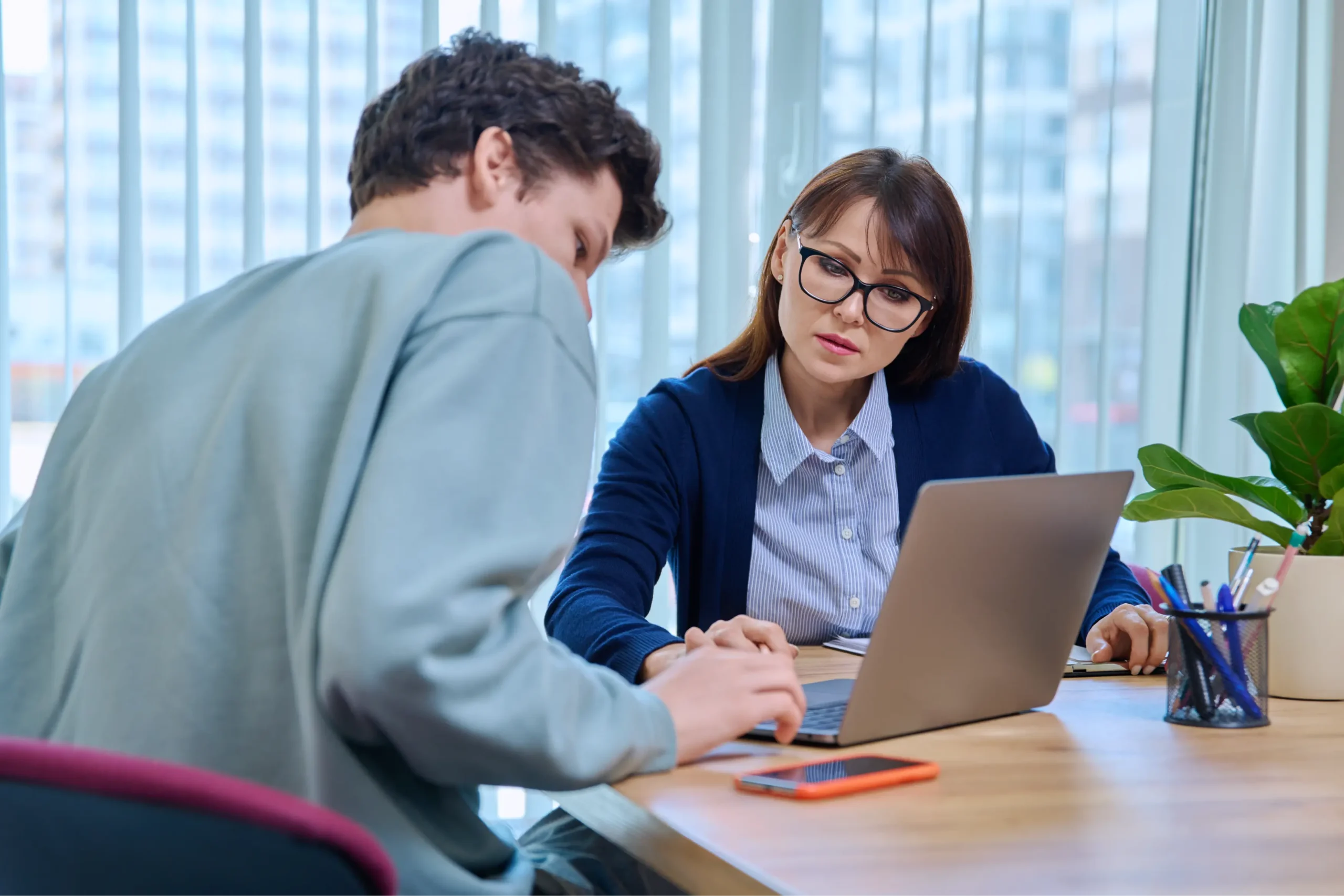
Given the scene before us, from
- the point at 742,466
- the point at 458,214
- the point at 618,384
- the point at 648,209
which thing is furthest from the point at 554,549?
the point at 618,384

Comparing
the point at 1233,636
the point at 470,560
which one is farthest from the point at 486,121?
the point at 1233,636

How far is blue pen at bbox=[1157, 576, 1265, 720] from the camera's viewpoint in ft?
3.68

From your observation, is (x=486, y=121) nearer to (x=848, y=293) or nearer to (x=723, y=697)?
(x=723, y=697)

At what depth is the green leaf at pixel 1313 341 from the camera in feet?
4.21

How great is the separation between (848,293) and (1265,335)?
53 cm

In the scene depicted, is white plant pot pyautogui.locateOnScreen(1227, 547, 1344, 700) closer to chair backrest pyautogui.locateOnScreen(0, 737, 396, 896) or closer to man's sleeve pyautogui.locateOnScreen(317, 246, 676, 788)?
man's sleeve pyautogui.locateOnScreen(317, 246, 676, 788)

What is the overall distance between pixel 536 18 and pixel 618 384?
0.77m

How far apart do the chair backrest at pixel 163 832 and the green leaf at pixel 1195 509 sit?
94cm

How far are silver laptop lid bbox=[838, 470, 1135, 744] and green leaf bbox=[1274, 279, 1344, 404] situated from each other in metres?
0.29

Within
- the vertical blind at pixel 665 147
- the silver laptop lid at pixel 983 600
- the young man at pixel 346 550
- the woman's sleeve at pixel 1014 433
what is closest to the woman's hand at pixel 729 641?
the silver laptop lid at pixel 983 600

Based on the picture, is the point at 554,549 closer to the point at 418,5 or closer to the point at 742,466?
the point at 742,466

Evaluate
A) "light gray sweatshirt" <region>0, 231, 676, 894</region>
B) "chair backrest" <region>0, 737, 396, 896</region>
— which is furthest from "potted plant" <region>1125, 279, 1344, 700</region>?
"chair backrest" <region>0, 737, 396, 896</region>

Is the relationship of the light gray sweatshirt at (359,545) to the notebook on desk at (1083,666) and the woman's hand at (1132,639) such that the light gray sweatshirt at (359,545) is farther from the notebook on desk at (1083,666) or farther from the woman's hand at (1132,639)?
the woman's hand at (1132,639)

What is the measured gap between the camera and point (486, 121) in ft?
3.17
